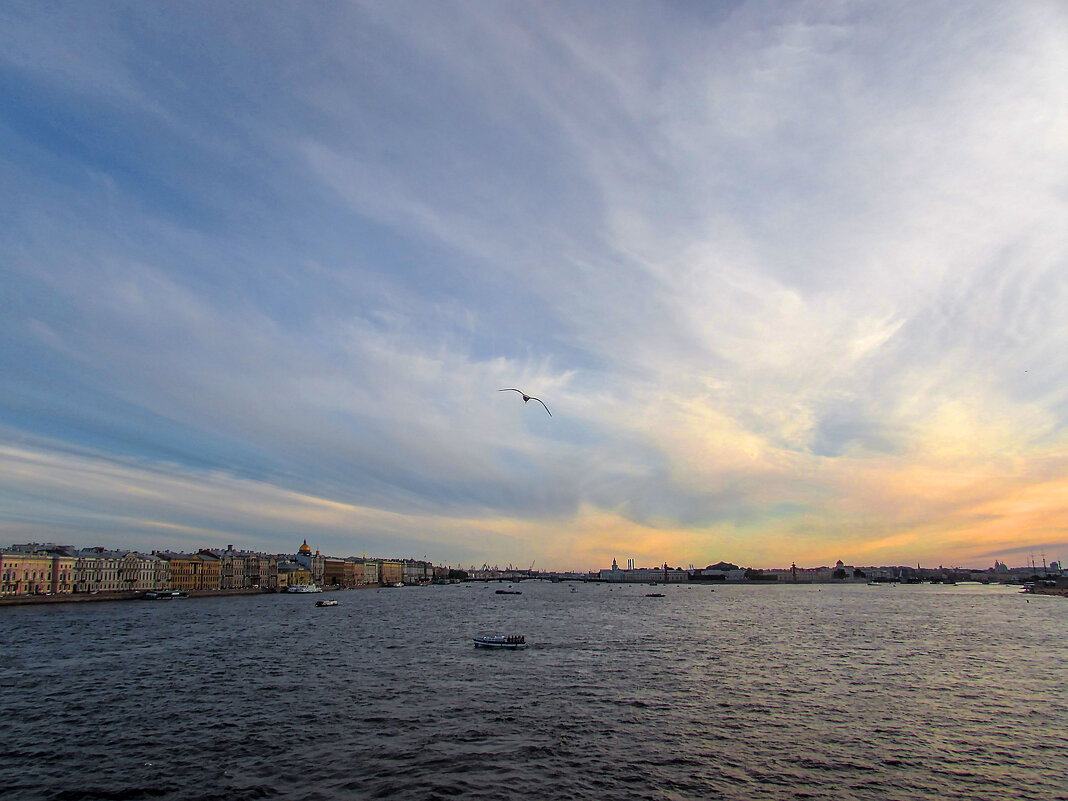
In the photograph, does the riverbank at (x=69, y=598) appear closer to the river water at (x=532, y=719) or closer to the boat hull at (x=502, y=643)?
the river water at (x=532, y=719)

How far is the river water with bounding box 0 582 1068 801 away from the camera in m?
29.2

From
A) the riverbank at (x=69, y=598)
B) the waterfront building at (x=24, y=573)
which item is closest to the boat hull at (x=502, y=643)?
the riverbank at (x=69, y=598)

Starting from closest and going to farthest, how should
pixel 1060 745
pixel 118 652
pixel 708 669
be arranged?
1. pixel 1060 745
2. pixel 708 669
3. pixel 118 652

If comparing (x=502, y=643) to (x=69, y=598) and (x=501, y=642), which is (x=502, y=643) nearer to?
(x=501, y=642)

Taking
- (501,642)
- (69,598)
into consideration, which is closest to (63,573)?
(69,598)

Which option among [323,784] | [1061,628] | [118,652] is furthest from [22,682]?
[1061,628]

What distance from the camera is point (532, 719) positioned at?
39812 millimetres

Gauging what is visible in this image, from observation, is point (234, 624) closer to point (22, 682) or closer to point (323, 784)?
point (22, 682)

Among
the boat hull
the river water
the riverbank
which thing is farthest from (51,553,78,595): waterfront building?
the boat hull

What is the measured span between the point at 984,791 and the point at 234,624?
97655mm

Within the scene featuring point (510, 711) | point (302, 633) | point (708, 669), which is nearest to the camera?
point (510, 711)

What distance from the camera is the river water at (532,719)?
95.8ft

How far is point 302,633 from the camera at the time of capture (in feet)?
288

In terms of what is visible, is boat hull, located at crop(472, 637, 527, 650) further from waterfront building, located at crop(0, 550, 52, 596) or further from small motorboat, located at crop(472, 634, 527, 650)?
waterfront building, located at crop(0, 550, 52, 596)
